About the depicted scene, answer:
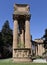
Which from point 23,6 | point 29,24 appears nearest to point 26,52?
point 29,24

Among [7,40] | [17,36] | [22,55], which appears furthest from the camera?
[7,40]

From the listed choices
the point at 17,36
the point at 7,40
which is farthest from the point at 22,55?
the point at 7,40

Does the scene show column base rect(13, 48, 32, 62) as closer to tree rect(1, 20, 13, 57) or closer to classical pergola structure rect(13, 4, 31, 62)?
classical pergola structure rect(13, 4, 31, 62)

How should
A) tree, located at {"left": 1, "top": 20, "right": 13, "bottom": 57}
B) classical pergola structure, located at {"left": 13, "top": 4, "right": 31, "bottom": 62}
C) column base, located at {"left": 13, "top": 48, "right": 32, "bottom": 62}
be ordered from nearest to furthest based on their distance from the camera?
1. column base, located at {"left": 13, "top": 48, "right": 32, "bottom": 62}
2. classical pergola structure, located at {"left": 13, "top": 4, "right": 31, "bottom": 62}
3. tree, located at {"left": 1, "top": 20, "right": 13, "bottom": 57}

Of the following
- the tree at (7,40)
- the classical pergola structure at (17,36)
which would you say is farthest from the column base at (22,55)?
the tree at (7,40)

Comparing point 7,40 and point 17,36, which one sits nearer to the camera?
point 17,36

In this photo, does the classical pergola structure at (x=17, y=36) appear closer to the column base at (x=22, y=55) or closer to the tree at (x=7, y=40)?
the column base at (x=22, y=55)

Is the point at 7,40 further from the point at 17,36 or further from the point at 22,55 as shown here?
the point at 22,55

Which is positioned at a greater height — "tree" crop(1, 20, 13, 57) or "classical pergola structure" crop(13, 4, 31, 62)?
"classical pergola structure" crop(13, 4, 31, 62)

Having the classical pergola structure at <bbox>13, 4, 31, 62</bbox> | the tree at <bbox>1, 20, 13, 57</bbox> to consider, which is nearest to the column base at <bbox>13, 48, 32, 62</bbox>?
the classical pergola structure at <bbox>13, 4, 31, 62</bbox>

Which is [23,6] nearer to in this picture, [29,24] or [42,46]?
[29,24]

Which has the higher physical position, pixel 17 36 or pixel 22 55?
pixel 17 36

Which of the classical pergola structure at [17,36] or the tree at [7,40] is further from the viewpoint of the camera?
the tree at [7,40]

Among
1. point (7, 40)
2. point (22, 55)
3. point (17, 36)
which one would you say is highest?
point (17, 36)
